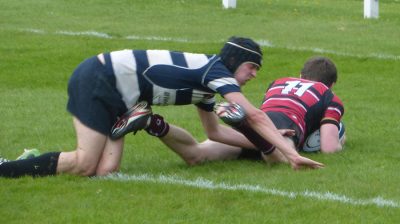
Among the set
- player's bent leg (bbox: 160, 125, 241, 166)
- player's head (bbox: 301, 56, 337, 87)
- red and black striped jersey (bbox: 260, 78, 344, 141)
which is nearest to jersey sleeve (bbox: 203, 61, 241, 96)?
player's bent leg (bbox: 160, 125, 241, 166)

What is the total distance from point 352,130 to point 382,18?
8.90 metres

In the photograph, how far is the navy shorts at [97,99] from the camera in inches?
299

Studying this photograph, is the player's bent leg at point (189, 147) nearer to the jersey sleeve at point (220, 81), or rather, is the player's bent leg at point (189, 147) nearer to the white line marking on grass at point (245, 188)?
the white line marking on grass at point (245, 188)

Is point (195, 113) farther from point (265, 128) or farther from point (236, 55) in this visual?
point (265, 128)

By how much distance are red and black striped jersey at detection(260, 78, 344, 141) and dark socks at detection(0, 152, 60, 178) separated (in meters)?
1.95

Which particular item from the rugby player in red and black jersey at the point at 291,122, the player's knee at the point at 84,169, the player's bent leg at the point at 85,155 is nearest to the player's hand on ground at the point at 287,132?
the rugby player in red and black jersey at the point at 291,122

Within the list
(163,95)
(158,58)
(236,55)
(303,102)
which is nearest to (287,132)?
(303,102)

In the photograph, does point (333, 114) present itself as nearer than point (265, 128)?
No

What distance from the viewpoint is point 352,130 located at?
393 inches

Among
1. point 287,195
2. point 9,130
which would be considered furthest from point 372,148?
point 9,130

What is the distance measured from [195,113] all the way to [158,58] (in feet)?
11.7

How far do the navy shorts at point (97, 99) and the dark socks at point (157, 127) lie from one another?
31 cm

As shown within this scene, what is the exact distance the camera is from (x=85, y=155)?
763cm

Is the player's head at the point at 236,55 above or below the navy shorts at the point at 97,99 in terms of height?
above
